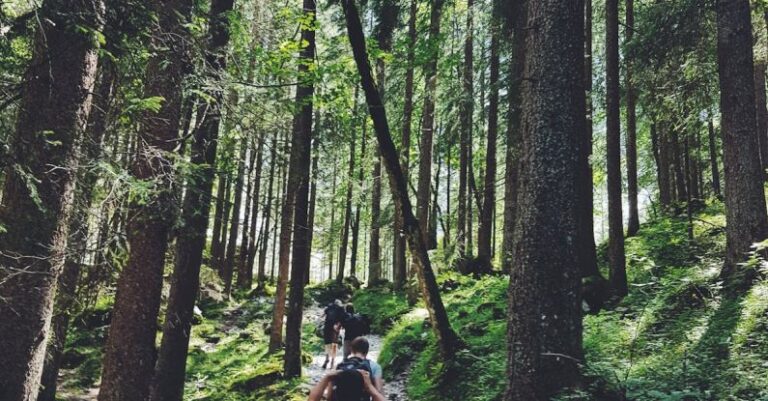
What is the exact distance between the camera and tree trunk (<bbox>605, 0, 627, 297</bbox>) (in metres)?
10.5

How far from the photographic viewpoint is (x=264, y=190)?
115 ft

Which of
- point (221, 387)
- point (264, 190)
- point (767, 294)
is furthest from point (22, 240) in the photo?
point (264, 190)

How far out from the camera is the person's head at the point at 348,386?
16.3 feet

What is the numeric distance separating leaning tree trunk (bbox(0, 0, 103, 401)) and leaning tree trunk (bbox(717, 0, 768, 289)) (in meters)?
9.97

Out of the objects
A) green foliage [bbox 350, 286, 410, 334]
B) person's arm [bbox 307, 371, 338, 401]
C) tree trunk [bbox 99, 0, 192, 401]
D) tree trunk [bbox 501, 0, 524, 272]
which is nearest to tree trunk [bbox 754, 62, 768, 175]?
tree trunk [bbox 501, 0, 524, 272]

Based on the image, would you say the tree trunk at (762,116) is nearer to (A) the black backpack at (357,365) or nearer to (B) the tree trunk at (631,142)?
(B) the tree trunk at (631,142)

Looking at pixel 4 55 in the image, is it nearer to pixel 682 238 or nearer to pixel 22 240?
pixel 22 240

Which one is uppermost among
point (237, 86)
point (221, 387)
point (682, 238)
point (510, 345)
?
point (237, 86)

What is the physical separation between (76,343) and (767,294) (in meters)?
17.7

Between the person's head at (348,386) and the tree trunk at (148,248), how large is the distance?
293 centimetres

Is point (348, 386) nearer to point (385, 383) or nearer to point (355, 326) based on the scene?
→ point (355, 326)

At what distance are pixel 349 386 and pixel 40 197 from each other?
3848 mm

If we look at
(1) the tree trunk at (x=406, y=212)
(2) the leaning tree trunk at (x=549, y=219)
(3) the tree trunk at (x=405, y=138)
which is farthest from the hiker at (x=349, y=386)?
(3) the tree trunk at (x=405, y=138)

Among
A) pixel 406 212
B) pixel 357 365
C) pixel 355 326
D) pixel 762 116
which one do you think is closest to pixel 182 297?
pixel 355 326
